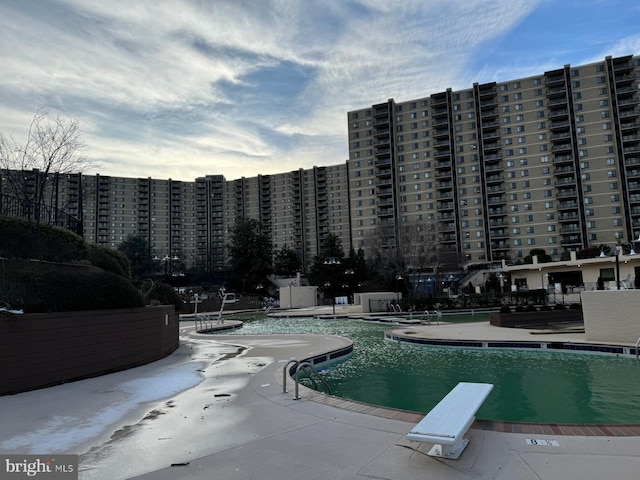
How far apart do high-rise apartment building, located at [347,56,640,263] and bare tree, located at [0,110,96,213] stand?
1920 inches

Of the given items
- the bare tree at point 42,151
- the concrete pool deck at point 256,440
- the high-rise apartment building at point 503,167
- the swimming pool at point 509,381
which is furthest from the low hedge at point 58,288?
the high-rise apartment building at point 503,167

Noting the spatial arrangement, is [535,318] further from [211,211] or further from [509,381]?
[211,211]

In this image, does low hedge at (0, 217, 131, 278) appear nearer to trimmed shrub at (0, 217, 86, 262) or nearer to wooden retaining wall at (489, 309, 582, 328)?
trimmed shrub at (0, 217, 86, 262)

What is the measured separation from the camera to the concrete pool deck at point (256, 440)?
3645mm

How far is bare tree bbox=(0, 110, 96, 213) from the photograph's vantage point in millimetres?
12328

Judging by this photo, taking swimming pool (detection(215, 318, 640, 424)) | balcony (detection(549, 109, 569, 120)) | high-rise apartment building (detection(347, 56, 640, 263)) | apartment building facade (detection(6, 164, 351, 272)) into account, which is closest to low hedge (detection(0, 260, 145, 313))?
swimming pool (detection(215, 318, 640, 424))

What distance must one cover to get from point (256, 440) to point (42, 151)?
38.5 feet

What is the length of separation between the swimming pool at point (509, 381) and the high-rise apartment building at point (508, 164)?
4610cm

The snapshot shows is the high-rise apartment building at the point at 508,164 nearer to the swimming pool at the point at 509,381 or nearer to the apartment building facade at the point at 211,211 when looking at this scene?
the apartment building facade at the point at 211,211

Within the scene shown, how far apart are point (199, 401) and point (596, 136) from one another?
8226 cm

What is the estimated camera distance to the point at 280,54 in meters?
19.2

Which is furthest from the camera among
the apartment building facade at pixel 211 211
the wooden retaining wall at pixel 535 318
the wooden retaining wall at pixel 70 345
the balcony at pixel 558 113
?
the apartment building facade at pixel 211 211

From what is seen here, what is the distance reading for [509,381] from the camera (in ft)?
31.7

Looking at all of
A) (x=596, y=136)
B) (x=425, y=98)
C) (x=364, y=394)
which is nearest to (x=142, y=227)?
(x=425, y=98)
